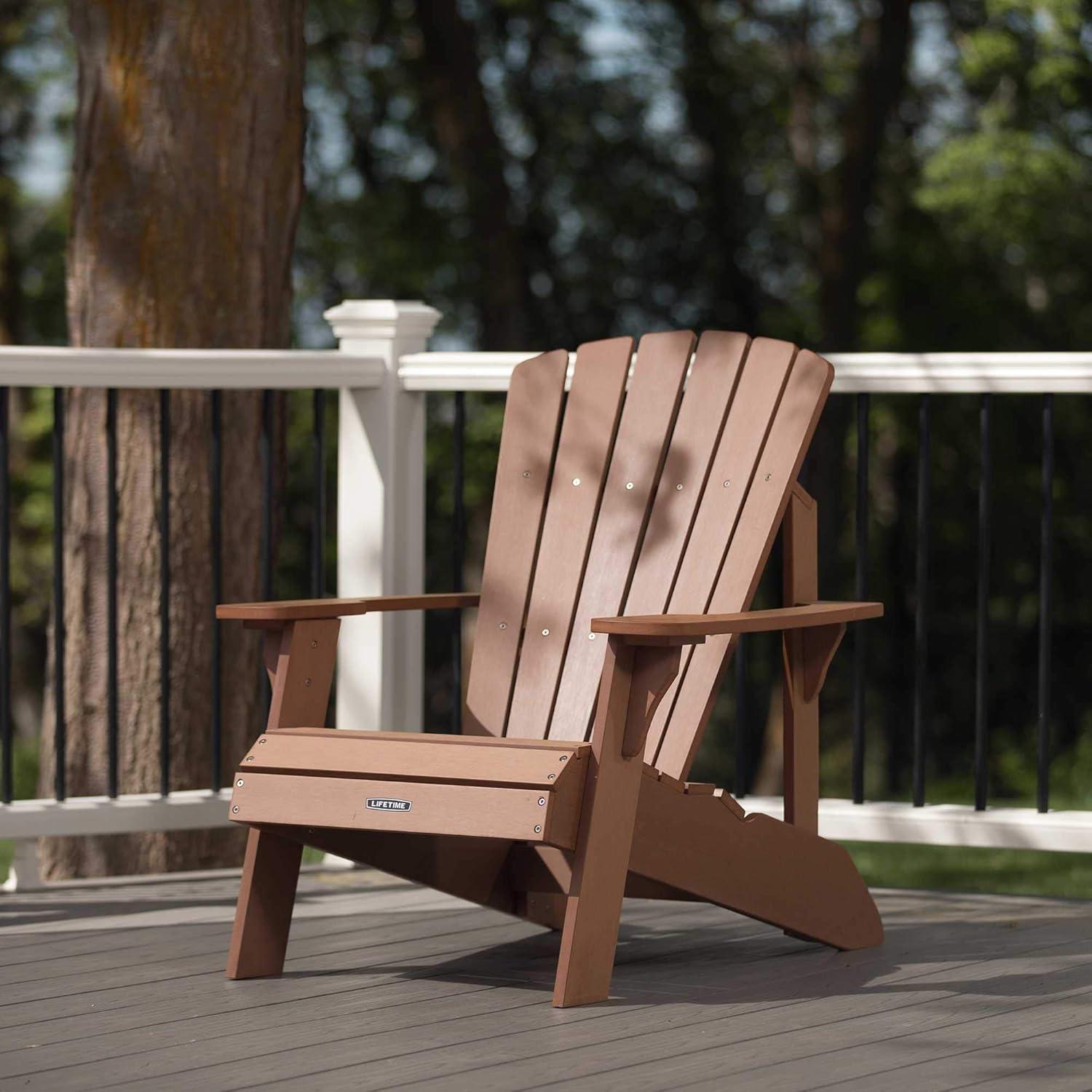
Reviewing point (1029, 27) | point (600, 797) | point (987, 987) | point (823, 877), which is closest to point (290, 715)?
point (600, 797)

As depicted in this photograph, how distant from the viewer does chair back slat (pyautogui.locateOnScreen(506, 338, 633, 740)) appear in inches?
133

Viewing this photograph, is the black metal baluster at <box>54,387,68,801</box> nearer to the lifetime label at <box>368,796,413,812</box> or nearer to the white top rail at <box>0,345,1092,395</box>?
the white top rail at <box>0,345,1092,395</box>

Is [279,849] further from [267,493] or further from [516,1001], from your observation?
[267,493]

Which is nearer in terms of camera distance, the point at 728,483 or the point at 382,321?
the point at 728,483

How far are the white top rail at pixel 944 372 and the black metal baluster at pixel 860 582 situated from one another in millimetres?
56

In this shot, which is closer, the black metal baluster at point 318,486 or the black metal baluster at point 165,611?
the black metal baluster at point 165,611

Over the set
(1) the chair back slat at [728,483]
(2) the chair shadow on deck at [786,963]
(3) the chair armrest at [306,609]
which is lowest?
(2) the chair shadow on deck at [786,963]

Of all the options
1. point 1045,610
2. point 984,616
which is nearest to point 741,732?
point 984,616

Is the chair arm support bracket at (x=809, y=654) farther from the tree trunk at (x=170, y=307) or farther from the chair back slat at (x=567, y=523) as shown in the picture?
the tree trunk at (x=170, y=307)

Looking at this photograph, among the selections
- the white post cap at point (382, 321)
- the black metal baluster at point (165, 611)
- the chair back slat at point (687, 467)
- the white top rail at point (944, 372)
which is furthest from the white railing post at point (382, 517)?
the chair back slat at point (687, 467)

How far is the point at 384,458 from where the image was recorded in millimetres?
4102

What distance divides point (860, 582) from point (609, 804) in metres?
1.22

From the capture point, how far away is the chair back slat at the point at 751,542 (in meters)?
3.17

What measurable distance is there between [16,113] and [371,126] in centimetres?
395
